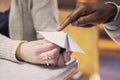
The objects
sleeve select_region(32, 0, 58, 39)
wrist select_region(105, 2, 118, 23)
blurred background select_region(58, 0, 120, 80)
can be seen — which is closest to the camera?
wrist select_region(105, 2, 118, 23)

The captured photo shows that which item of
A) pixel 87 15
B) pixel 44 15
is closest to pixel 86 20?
pixel 87 15

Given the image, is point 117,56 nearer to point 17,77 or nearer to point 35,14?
point 35,14

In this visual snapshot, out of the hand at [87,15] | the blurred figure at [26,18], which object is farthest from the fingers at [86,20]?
the blurred figure at [26,18]

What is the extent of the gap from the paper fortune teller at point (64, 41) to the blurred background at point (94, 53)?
63 centimetres

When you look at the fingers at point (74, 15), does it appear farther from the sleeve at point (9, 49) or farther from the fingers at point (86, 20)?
the sleeve at point (9, 49)

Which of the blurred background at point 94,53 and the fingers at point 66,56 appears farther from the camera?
the blurred background at point 94,53

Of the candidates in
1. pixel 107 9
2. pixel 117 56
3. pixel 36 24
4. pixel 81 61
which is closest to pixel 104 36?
pixel 117 56

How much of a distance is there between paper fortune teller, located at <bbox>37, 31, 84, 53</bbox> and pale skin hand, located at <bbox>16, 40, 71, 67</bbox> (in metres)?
0.04

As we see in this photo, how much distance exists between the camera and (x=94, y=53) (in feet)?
5.26

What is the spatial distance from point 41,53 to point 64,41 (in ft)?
0.37

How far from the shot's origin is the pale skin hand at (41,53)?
0.66 meters

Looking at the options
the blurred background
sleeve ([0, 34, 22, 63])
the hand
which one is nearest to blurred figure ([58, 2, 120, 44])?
the hand

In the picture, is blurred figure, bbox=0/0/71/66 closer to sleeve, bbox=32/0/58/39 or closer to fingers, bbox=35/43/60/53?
sleeve, bbox=32/0/58/39

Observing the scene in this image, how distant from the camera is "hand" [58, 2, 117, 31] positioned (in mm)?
637
